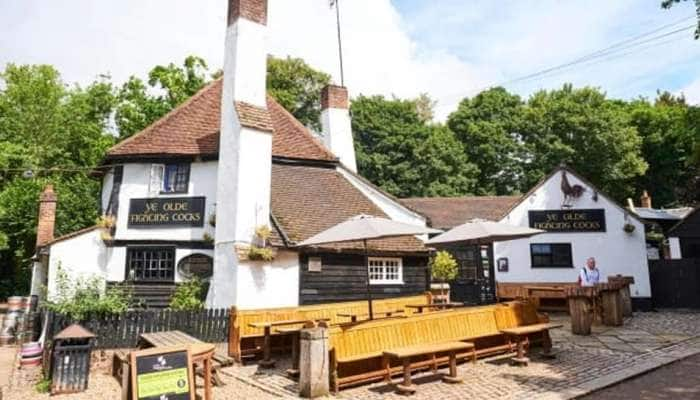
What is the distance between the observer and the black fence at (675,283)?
17828 mm

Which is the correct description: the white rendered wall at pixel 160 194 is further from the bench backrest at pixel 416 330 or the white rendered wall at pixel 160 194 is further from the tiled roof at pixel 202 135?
the bench backrest at pixel 416 330

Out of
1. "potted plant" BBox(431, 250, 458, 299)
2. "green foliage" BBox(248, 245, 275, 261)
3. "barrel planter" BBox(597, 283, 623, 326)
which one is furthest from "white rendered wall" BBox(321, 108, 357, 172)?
"barrel planter" BBox(597, 283, 623, 326)

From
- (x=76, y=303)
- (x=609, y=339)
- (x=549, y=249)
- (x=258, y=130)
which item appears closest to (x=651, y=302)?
(x=549, y=249)

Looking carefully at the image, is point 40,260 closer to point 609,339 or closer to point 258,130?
point 258,130

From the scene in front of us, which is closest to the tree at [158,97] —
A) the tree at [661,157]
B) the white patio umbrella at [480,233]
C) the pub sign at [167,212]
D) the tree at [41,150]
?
the tree at [41,150]

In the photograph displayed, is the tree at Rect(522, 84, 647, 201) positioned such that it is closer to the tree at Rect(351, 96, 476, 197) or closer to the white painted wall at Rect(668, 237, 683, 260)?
the tree at Rect(351, 96, 476, 197)

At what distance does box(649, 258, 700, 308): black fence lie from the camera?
58.5 feet

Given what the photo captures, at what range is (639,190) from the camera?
39.1m

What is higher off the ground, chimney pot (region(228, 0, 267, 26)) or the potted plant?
chimney pot (region(228, 0, 267, 26))

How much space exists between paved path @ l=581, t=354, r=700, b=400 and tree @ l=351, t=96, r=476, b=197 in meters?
27.3

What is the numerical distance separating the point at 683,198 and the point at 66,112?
47752 millimetres

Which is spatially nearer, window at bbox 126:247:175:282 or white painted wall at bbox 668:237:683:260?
window at bbox 126:247:175:282

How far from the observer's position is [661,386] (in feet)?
23.4

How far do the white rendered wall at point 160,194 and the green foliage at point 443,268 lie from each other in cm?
1067
